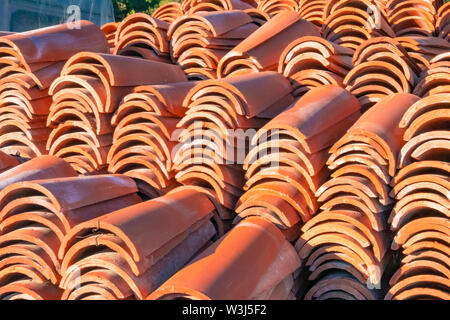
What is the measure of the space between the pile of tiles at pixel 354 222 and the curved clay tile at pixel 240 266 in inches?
9.6

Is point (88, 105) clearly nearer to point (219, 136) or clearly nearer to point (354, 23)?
point (219, 136)

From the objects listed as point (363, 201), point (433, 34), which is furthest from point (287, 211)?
point (433, 34)

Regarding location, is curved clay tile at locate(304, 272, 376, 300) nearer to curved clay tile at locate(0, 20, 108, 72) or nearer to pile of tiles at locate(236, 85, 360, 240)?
pile of tiles at locate(236, 85, 360, 240)

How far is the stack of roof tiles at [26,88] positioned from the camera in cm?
507

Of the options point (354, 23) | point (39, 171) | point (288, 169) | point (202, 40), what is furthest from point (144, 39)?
point (288, 169)

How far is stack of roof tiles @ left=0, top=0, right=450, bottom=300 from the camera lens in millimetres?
3189

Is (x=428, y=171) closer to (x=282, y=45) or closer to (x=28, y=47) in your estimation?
(x=282, y=45)

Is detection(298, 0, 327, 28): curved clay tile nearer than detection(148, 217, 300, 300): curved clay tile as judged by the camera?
No

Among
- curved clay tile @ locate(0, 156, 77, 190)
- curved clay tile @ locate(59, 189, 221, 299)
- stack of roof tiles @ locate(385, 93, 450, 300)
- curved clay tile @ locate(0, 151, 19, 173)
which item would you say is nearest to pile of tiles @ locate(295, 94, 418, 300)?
stack of roof tiles @ locate(385, 93, 450, 300)

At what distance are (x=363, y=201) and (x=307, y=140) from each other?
0.61 metres

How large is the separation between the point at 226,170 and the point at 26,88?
7.97 ft

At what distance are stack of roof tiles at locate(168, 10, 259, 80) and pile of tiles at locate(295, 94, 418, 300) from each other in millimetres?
2285

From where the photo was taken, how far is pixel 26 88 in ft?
16.7

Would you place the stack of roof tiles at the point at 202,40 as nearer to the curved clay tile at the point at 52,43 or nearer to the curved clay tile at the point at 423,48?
the curved clay tile at the point at 52,43
